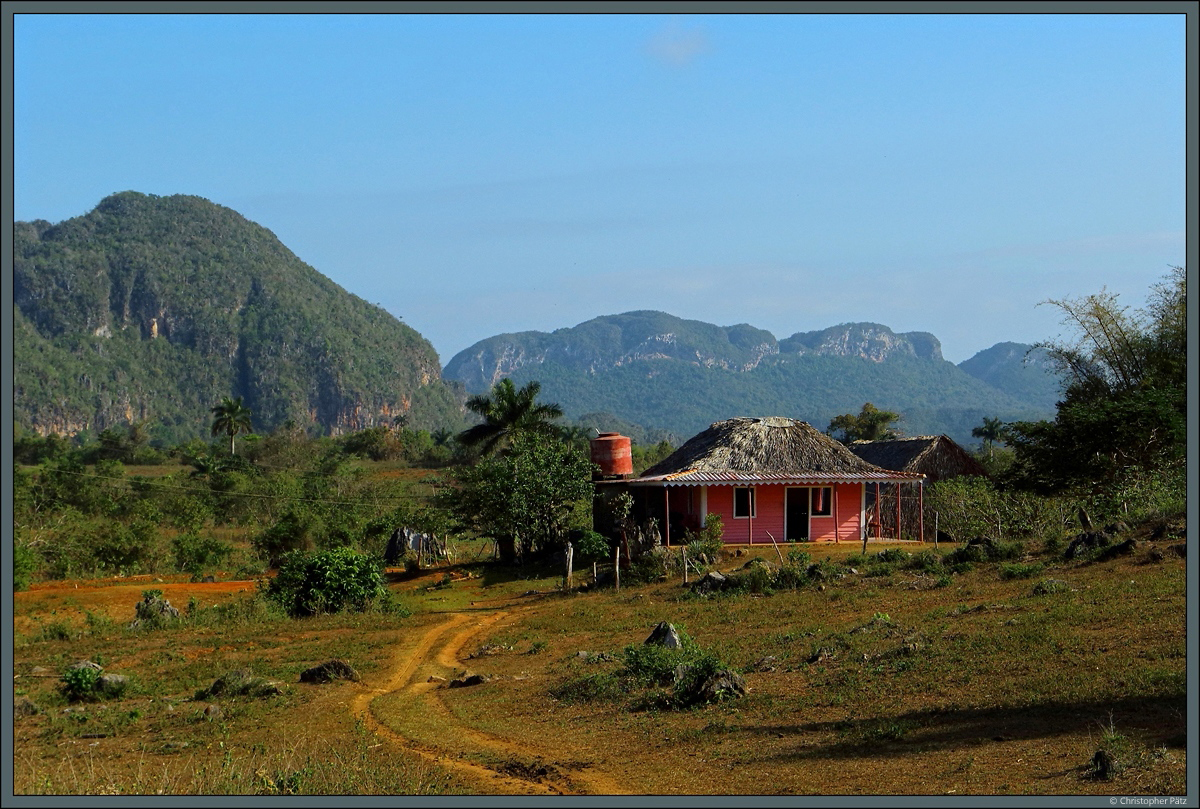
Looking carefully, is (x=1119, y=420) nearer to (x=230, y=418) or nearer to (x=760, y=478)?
(x=760, y=478)

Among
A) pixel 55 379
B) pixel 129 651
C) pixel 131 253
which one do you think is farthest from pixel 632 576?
pixel 131 253

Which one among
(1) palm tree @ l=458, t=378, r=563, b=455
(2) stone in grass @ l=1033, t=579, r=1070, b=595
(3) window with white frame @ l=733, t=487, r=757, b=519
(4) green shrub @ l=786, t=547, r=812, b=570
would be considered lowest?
(4) green shrub @ l=786, t=547, r=812, b=570

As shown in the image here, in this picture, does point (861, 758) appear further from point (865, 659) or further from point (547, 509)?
point (547, 509)

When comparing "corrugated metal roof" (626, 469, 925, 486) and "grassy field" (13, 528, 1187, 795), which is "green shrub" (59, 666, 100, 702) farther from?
"corrugated metal roof" (626, 469, 925, 486)

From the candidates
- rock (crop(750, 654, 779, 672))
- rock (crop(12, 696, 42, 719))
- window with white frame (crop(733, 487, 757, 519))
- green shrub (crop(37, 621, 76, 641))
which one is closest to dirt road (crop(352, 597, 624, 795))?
rock (crop(750, 654, 779, 672))

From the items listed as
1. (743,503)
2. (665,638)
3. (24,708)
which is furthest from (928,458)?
(24,708)

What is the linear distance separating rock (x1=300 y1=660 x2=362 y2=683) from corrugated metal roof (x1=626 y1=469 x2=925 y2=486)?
1328cm

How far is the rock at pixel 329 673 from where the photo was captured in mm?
14211

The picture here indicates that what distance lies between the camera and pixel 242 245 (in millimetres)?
188875

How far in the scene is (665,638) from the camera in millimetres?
14320

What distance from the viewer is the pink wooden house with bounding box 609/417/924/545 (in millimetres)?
28172

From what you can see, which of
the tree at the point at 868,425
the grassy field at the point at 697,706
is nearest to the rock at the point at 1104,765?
the grassy field at the point at 697,706

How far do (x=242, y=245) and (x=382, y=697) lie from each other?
18742 cm

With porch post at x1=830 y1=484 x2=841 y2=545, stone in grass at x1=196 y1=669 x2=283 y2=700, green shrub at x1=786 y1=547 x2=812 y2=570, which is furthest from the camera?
porch post at x1=830 y1=484 x2=841 y2=545
